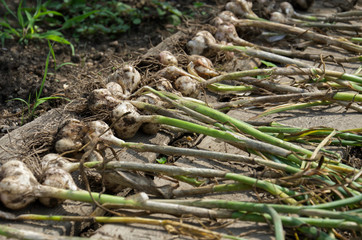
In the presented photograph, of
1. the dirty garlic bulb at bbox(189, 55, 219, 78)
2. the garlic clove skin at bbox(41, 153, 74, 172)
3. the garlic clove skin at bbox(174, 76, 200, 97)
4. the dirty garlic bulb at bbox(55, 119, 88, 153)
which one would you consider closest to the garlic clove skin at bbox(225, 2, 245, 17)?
the dirty garlic bulb at bbox(189, 55, 219, 78)

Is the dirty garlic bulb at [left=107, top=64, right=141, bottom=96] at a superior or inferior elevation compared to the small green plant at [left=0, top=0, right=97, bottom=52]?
superior

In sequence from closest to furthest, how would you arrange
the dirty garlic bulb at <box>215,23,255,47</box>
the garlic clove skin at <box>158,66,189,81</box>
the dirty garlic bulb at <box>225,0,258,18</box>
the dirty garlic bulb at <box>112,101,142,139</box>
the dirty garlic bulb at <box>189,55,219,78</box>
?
the dirty garlic bulb at <box>112,101,142,139</box> → the garlic clove skin at <box>158,66,189,81</box> → the dirty garlic bulb at <box>189,55,219,78</box> → the dirty garlic bulb at <box>215,23,255,47</box> → the dirty garlic bulb at <box>225,0,258,18</box>

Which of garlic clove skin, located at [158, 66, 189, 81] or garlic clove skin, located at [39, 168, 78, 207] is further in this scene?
garlic clove skin, located at [158, 66, 189, 81]

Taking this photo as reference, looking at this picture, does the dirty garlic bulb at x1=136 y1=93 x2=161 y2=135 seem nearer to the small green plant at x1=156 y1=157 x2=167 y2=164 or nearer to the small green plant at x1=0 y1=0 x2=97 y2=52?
the small green plant at x1=156 y1=157 x2=167 y2=164

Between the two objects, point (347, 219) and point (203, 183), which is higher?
point (347, 219)

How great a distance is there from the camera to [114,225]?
5.19 feet

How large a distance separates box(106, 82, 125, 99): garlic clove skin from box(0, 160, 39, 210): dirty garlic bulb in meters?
0.66

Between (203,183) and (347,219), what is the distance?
1.77 ft

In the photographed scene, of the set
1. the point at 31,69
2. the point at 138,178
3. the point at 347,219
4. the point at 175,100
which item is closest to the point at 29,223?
the point at 138,178

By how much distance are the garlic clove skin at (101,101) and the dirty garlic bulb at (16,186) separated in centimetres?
52

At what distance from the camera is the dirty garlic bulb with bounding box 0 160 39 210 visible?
5.16ft

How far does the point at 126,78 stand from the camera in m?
2.28

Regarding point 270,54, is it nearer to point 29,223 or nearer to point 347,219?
point 347,219

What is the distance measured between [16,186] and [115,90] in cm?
75
